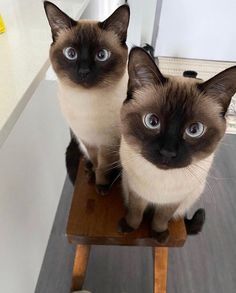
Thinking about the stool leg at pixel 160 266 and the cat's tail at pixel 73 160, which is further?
the cat's tail at pixel 73 160

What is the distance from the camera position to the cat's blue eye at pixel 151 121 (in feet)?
2.12

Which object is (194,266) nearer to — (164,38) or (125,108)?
(125,108)

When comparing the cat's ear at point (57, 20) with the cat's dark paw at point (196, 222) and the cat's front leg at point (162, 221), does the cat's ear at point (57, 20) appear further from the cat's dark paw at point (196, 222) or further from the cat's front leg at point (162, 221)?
the cat's dark paw at point (196, 222)

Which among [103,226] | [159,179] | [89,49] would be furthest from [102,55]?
[103,226]

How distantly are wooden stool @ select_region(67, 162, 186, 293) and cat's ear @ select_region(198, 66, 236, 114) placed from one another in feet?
1.35

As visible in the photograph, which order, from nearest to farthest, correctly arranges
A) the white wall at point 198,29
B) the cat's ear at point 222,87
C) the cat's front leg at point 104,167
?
the cat's ear at point 222,87 → the cat's front leg at point 104,167 → the white wall at point 198,29

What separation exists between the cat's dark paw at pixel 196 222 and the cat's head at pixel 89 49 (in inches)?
20.7

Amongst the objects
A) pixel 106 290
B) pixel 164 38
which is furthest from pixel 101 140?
pixel 164 38

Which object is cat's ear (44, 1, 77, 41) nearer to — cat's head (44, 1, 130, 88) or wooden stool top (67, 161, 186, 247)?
cat's head (44, 1, 130, 88)

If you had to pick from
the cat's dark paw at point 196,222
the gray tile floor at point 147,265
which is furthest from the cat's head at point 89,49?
the gray tile floor at point 147,265

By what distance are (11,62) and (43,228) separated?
Answer: 85 centimetres

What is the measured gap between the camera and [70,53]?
792 mm

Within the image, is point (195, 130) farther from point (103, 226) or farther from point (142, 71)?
point (103, 226)

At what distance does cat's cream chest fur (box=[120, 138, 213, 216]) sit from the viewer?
2.34 feet
